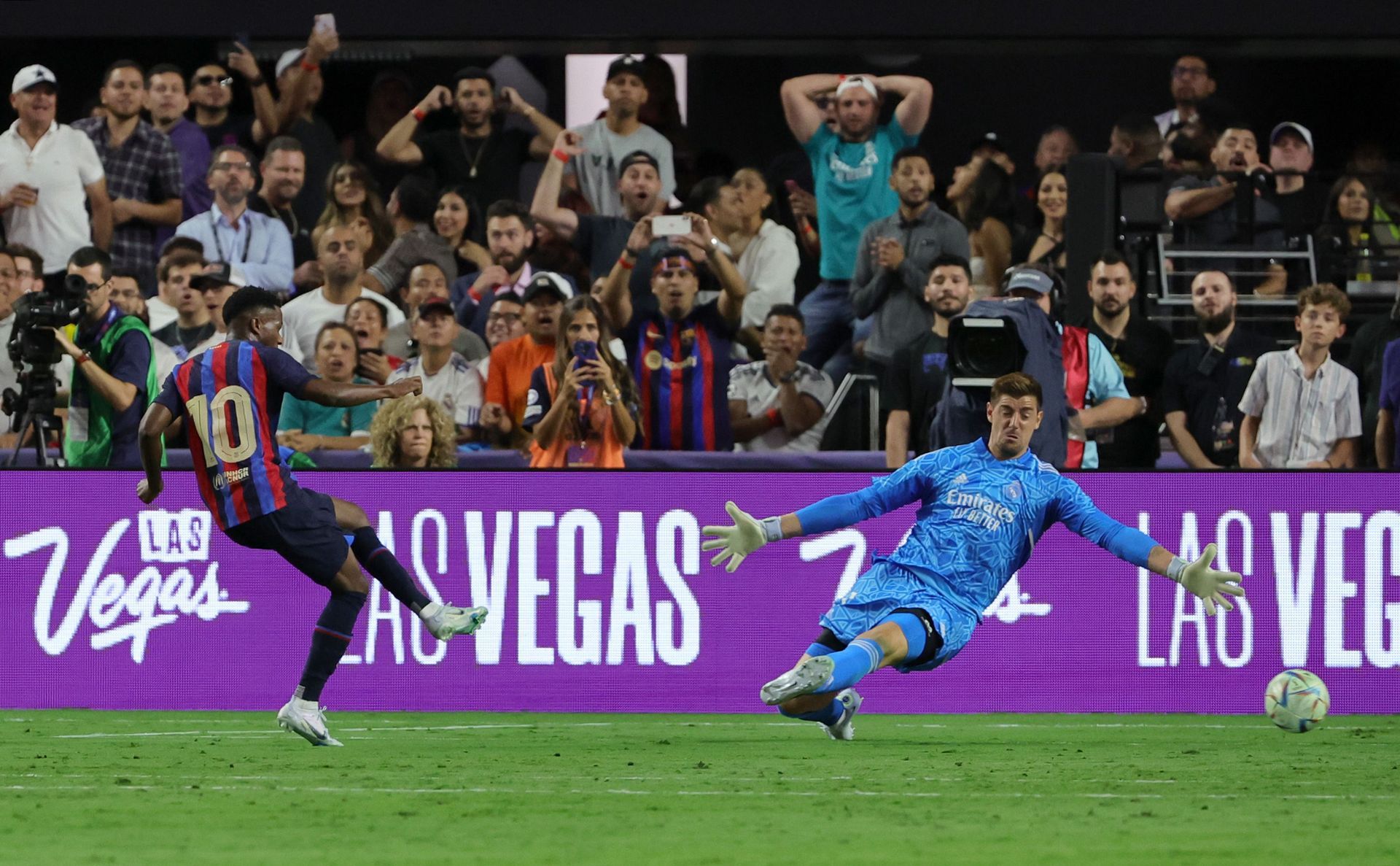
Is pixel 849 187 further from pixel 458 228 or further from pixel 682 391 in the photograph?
pixel 458 228

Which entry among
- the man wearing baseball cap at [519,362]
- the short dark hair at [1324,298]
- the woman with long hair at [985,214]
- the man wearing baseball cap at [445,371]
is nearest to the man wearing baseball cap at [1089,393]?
the short dark hair at [1324,298]

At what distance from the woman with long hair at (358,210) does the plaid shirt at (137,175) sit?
3.52 ft

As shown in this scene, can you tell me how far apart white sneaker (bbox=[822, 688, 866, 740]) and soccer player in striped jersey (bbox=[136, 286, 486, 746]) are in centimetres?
165

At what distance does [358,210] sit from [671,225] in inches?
93.8

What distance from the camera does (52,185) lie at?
13.7 metres

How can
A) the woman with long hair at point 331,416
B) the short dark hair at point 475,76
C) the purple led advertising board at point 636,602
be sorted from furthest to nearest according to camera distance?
the short dark hair at point 475,76
the woman with long hair at point 331,416
the purple led advertising board at point 636,602

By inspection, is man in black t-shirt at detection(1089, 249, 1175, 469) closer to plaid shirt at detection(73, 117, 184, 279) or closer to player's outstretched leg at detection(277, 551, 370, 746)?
player's outstretched leg at detection(277, 551, 370, 746)

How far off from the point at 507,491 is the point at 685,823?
4660mm

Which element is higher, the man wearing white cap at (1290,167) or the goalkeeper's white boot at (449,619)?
the man wearing white cap at (1290,167)

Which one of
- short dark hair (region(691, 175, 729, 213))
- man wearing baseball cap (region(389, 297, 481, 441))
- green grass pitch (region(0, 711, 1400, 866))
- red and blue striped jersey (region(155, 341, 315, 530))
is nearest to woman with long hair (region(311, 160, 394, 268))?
man wearing baseball cap (region(389, 297, 481, 441))

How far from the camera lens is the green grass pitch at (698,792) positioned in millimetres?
6207

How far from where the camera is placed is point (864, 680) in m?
11.1

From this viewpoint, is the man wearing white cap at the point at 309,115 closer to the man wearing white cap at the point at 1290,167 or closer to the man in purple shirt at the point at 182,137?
the man in purple shirt at the point at 182,137

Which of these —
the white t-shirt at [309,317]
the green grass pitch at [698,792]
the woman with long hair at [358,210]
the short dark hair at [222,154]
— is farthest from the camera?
the woman with long hair at [358,210]
